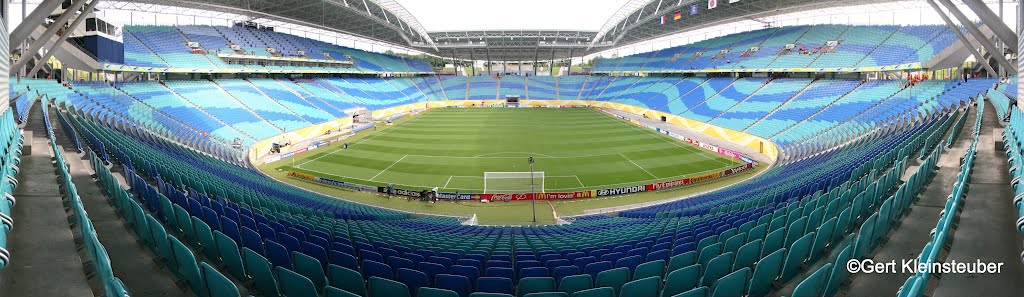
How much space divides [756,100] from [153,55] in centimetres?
5815

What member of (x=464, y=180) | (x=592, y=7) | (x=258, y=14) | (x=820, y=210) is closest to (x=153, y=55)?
(x=258, y=14)

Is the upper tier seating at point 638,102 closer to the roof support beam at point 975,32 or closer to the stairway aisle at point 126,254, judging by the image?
the roof support beam at point 975,32

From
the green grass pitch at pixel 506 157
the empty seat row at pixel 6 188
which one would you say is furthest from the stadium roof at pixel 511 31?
the empty seat row at pixel 6 188

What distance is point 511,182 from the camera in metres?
29.0

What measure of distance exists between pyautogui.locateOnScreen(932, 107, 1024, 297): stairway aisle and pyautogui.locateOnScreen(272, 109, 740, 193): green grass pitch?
19840 mm

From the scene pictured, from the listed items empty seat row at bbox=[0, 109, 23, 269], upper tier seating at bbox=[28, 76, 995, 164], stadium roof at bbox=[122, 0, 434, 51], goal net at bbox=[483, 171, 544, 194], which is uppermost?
stadium roof at bbox=[122, 0, 434, 51]

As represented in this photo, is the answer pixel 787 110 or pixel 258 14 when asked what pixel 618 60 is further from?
pixel 258 14

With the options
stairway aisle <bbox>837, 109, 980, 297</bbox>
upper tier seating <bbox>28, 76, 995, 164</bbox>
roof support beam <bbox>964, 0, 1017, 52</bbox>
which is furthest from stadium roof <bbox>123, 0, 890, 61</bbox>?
stairway aisle <bbox>837, 109, 980, 297</bbox>

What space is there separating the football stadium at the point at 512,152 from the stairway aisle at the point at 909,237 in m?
0.05

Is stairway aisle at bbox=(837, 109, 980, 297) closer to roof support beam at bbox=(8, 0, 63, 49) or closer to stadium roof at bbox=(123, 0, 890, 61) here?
roof support beam at bbox=(8, 0, 63, 49)

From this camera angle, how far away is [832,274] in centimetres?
475

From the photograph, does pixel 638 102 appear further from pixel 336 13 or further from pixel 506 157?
pixel 336 13

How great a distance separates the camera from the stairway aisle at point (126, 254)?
490 centimetres

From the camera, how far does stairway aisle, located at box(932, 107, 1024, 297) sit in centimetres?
442
